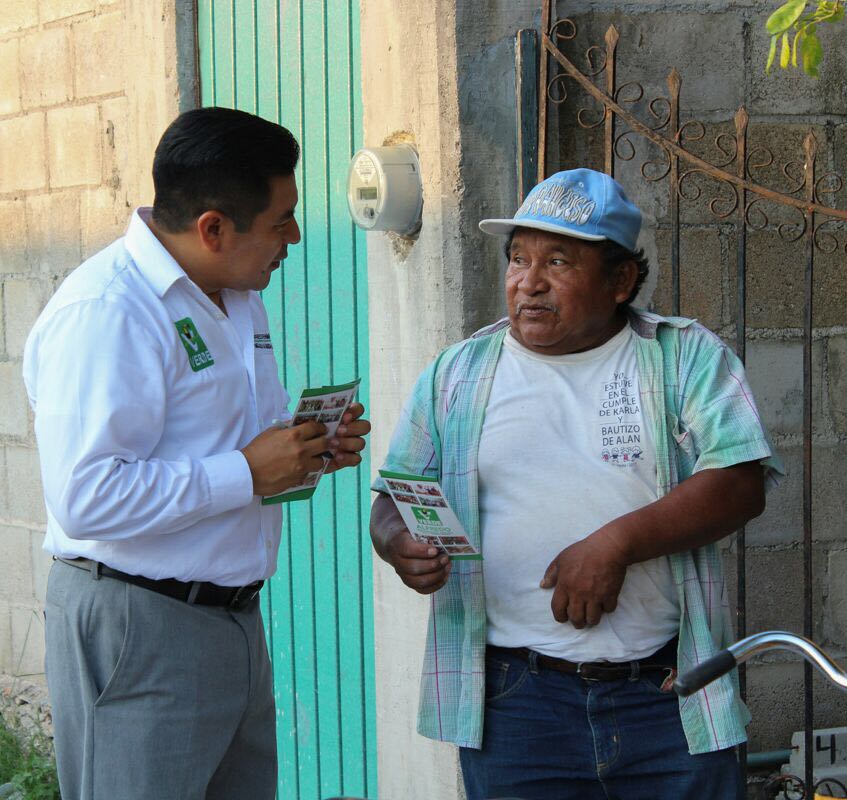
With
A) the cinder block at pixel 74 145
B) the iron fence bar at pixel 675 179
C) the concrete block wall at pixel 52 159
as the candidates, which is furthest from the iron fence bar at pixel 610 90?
the cinder block at pixel 74 145

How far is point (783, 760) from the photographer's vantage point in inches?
154

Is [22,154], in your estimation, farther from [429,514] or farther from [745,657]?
[745,657]

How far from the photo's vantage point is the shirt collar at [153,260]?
2.74 metres

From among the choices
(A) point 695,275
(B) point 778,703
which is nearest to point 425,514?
(A) point 695,275

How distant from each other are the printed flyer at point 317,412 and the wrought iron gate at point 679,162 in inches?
42.8

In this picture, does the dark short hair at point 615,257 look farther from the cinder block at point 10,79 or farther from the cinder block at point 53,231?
the cinder block at point 10,79

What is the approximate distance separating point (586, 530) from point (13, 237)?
4348mm

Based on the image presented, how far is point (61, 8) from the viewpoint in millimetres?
5852

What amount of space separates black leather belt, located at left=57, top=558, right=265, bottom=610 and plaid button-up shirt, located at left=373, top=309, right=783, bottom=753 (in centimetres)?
41

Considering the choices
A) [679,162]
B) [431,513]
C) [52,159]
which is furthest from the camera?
[52,159]

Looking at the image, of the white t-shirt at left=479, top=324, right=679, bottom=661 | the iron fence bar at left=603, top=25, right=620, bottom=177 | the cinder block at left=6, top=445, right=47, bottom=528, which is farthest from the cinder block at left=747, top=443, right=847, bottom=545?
the cinder block at left=6, top=445, right=47, bottom=528

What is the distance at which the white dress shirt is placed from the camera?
257 centimetres

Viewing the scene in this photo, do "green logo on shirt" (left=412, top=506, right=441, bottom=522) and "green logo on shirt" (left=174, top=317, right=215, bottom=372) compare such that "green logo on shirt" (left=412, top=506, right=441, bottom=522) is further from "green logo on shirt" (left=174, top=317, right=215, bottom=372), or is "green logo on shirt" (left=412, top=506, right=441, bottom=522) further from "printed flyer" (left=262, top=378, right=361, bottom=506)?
"green logo on shirt" (left=174, top=317, right=215, bottom=372)

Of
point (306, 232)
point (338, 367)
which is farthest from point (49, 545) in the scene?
point (306, 232)
